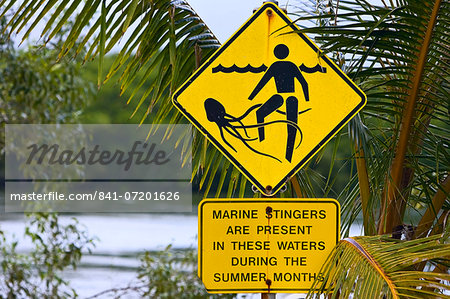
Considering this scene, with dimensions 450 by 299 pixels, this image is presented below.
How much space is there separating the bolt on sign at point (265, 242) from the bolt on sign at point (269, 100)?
4.0 inches

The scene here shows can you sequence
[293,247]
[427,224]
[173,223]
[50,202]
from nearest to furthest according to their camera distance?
[293,247] → [427,224] → [50,202] → [173,223]

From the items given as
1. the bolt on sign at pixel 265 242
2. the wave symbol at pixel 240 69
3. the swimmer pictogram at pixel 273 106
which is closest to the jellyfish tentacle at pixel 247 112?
the swimmer pictogram at pixel 273 106

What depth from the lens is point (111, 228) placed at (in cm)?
1756

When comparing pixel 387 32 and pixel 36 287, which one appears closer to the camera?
pixel 387 32

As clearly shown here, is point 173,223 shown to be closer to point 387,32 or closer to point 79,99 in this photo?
point 79,99

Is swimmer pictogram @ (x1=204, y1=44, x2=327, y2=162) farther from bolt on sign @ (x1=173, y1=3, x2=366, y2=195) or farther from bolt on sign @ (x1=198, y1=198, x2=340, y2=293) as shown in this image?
bolt on sign @ (x1=198, y1=198, x2=340, y2=293)

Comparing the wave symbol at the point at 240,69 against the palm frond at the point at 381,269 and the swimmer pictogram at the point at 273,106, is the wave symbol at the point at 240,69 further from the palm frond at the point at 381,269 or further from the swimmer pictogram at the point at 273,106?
the palm frond at the point at 381,269

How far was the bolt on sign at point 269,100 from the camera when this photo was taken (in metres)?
2.50

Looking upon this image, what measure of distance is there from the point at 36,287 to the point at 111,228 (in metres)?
11.1

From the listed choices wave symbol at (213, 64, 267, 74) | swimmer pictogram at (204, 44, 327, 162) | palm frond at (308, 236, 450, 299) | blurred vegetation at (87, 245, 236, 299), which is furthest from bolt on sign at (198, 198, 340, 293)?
blurred vegetation at (87, 245, 236, 299)

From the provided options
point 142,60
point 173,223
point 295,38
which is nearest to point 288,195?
point 142,60

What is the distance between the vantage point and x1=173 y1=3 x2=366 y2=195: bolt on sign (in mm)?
2498

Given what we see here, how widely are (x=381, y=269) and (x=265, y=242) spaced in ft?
1.49

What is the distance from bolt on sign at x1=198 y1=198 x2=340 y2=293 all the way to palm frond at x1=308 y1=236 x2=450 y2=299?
2.7 inches
